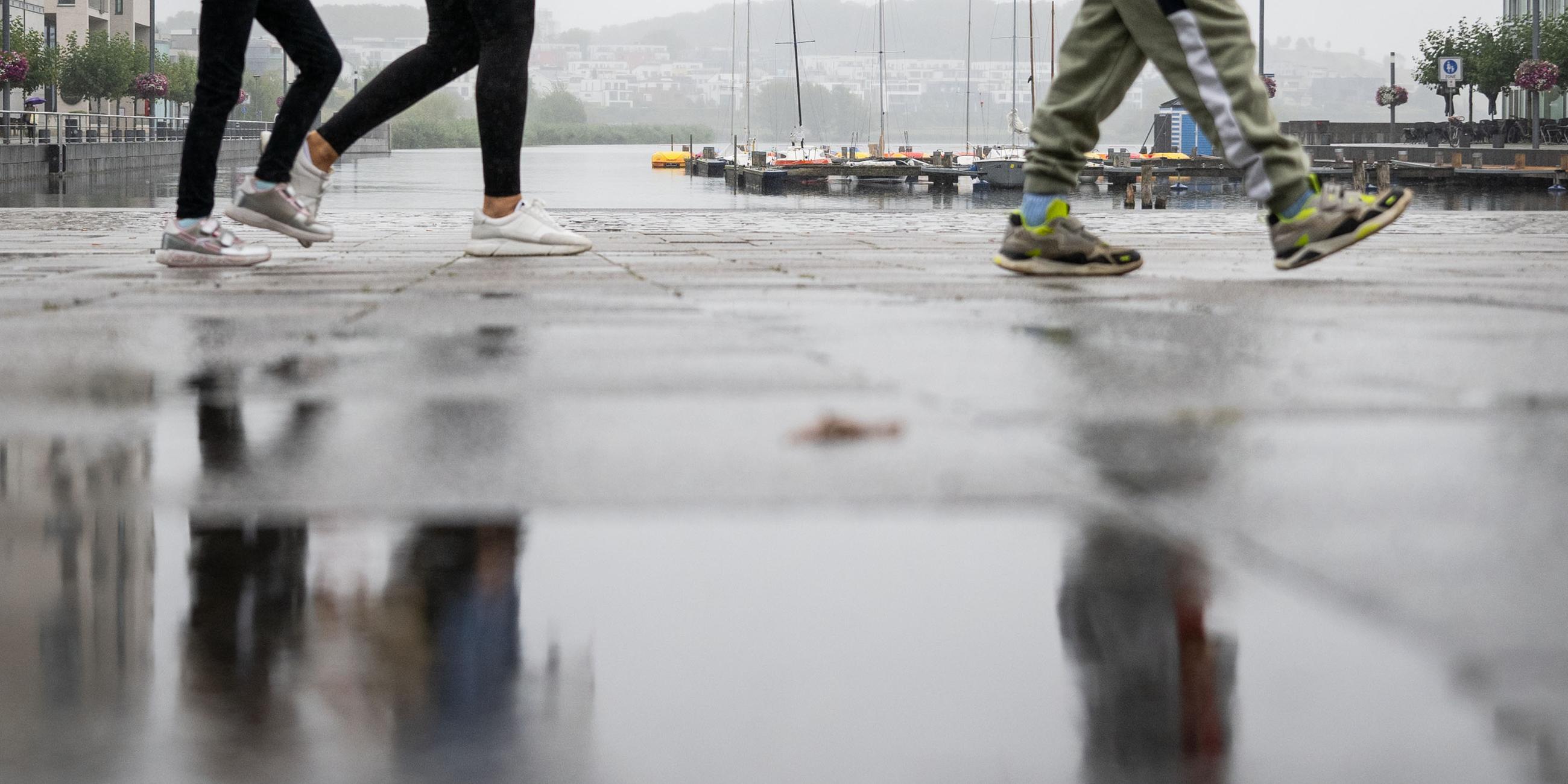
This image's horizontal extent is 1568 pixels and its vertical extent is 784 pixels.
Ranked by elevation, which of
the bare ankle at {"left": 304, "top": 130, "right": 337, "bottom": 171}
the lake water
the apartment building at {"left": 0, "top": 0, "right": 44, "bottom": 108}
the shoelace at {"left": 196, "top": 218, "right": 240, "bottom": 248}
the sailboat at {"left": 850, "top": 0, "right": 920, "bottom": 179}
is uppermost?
the apartment building at {"left": 0, "top": 0, "right": 44, "bottom": 108}

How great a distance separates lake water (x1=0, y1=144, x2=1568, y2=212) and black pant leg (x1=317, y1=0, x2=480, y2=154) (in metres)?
6.54

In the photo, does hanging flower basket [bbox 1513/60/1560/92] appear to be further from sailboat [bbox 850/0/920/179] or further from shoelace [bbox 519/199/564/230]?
shoelace [bbox 519/199/564/230]

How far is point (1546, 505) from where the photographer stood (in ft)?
5.26

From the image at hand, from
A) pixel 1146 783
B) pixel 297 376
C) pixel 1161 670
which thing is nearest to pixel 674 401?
pixel 297 376

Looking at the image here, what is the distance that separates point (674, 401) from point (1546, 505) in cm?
111

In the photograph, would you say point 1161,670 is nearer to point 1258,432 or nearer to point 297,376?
point 1258,432

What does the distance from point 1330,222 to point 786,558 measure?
3146 millimetres

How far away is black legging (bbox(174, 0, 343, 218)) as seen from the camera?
5156mm

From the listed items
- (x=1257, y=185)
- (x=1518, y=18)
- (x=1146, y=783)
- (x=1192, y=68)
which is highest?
(x=1518, y=18)

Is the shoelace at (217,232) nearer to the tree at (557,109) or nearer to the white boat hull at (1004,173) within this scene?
the white boat hull at (1004,173)

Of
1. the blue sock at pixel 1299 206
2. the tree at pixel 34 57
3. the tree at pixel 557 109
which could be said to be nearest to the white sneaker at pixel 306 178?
the blue sock at pixel 1299 206

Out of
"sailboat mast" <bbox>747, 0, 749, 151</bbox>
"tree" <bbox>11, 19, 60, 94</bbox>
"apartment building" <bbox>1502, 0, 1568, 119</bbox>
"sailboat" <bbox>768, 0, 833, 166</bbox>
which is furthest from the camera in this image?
"sailboat mast" <bbox>747, 0, 749, 151</bbox>

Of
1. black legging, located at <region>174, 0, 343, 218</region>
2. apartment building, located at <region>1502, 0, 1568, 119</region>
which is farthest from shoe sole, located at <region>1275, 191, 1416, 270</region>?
apartment building, located at <region>1502, 0, 1568, 119</region>

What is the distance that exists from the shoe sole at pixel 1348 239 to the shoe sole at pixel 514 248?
2.19m
